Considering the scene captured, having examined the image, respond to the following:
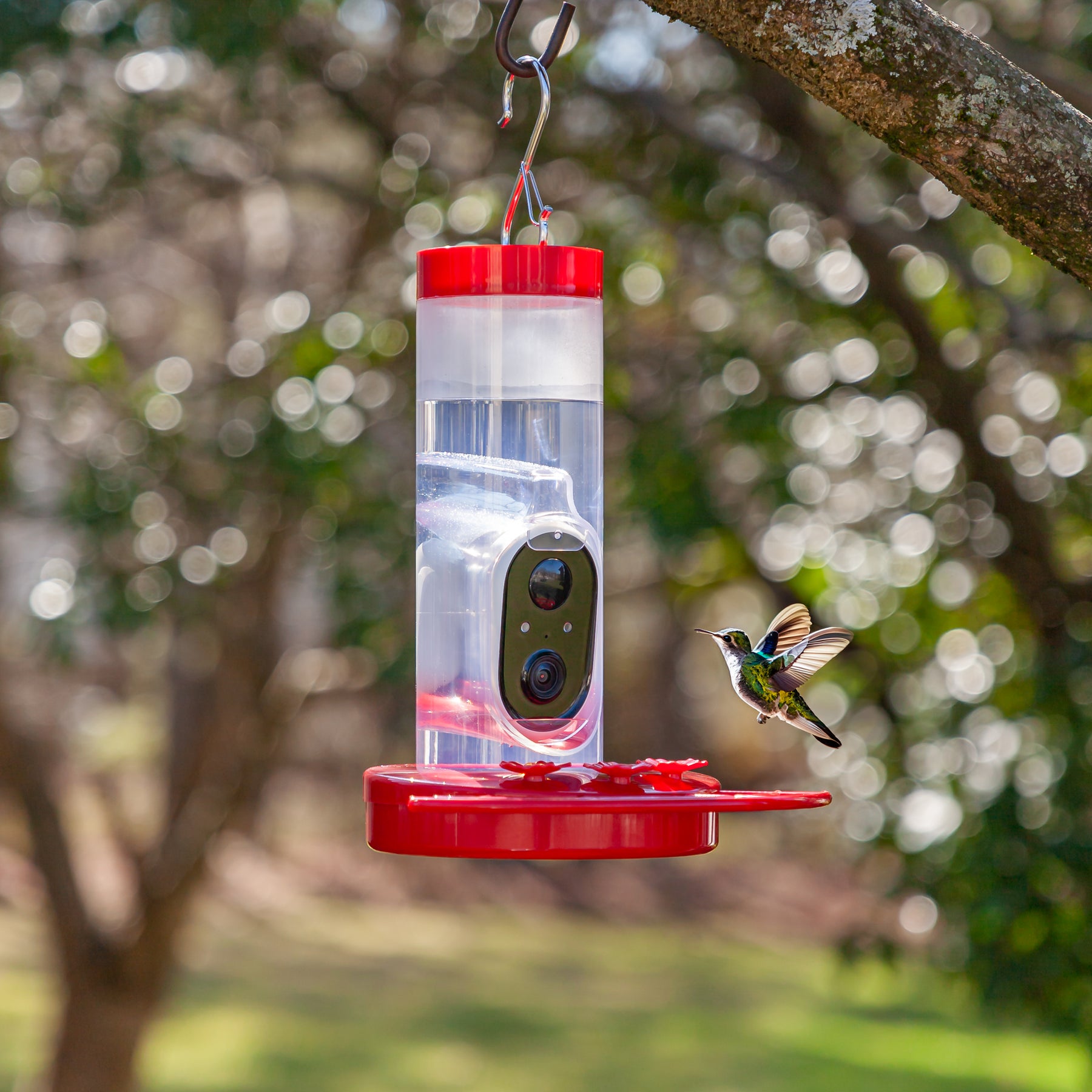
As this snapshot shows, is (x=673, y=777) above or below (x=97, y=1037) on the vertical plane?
above

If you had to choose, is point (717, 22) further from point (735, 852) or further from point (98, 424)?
point (735, 852)

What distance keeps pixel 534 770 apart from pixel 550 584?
39 centimetres

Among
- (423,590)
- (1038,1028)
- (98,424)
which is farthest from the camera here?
(98,424)

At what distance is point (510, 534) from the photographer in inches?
89.1

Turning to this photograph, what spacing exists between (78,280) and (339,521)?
2.16 m

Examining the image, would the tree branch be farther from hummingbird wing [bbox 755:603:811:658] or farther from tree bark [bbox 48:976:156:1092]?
hummingbird wing [bbox 755:603:811:658]

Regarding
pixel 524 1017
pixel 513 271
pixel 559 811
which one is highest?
pixel 513 271

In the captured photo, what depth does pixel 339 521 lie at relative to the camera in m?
4.54

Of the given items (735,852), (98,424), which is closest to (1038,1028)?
(98,424)

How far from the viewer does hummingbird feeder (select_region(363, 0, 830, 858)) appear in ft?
6.86

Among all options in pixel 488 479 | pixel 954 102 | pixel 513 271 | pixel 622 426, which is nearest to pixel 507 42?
pixel 513 271

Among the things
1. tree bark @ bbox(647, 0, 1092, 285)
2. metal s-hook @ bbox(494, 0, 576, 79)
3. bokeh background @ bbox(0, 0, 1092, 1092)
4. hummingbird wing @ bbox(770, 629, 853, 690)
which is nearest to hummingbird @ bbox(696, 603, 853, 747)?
hummingbird wing @ bbox(770, 629, 853, 690)

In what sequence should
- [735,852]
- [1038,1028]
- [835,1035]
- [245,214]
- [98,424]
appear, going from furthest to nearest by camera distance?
1. [735,852]
2. [835,1035]
3. [245,214]
4. [98,424]
5. [1038,1028]

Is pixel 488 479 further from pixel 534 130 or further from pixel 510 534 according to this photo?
pixel 534 130
